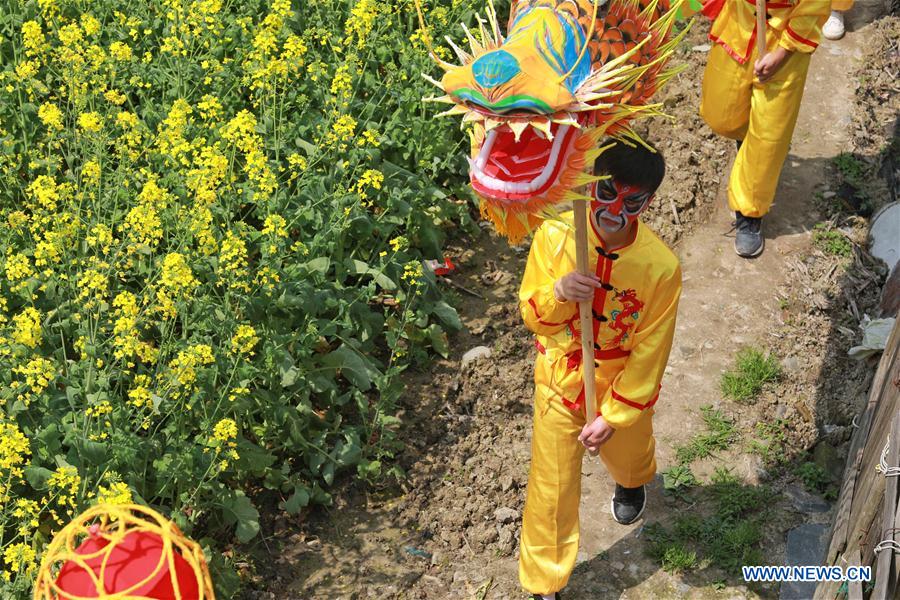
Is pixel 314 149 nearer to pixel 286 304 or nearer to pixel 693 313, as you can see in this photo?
pixel 286 304

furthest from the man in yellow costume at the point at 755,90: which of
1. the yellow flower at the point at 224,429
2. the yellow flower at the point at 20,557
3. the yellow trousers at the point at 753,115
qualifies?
the yellow flower at the point at 20,557

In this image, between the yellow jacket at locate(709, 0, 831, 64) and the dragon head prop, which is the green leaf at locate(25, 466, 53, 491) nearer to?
the dragon head prop

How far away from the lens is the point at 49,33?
6.46 meters

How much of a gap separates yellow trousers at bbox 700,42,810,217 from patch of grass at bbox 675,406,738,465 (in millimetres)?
1332

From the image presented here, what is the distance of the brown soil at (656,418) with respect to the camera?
4.98 m

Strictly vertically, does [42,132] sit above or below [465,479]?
above

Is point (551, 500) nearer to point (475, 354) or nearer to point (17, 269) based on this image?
point (475, 354)

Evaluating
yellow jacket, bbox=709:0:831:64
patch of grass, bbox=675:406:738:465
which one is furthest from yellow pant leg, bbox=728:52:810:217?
patch of grass, bbox=675:406:738:465

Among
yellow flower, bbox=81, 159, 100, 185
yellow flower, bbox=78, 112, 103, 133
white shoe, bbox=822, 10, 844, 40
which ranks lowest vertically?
white shoe, bbox=822, 10, 844, 40

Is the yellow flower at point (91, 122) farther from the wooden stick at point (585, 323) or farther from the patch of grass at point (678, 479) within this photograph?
the patch of grass at point (678, 479)

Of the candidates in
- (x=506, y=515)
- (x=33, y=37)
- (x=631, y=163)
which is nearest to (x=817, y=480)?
(x=506, y=515)

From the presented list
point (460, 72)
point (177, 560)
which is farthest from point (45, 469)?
point (460, 72)

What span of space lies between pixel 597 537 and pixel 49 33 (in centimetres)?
383

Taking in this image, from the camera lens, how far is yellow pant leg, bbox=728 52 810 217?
6094mm
